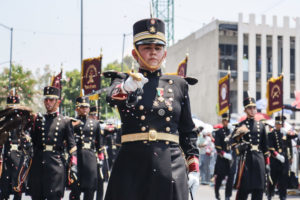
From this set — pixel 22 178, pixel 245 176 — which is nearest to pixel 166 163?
pixel 22 178

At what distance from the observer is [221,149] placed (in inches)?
611

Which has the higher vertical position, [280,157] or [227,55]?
[227,55]

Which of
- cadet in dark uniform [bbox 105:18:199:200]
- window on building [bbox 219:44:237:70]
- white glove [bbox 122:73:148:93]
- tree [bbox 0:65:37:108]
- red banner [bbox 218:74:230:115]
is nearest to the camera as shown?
white glove [bbox 122:73:148:93]

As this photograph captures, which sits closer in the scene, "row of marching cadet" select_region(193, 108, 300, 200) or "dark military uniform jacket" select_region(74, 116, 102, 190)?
"dark military uniform jacket" select_region(74, 116, 102, 190)

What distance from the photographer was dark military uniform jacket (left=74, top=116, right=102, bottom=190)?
11.4 m

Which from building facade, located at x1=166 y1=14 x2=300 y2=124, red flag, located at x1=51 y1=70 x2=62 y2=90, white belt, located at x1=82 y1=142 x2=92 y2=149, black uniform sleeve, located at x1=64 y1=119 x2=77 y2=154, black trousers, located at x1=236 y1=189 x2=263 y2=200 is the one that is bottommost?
black trousers, located at x1=236 y1=189 x2=263 y2=200

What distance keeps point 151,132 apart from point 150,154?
189 mm

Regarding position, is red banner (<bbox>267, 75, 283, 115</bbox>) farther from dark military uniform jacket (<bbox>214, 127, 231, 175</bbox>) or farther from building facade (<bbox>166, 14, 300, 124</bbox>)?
building facade (<bbox>166, 14, 300, 124</bbox>)

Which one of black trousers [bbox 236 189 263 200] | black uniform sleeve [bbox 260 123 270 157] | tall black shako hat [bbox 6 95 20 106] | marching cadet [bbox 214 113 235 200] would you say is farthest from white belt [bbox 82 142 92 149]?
marching cadet [bbox 214 113 235 200]

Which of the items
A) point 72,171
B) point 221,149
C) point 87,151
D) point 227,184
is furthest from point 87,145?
point 221,149

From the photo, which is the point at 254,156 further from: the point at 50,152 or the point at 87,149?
the point at 50,152

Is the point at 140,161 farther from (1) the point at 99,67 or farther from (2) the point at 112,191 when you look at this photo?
(1) the point at 99,67

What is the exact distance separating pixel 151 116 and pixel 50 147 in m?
4.49

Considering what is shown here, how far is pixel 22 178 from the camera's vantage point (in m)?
9.42
